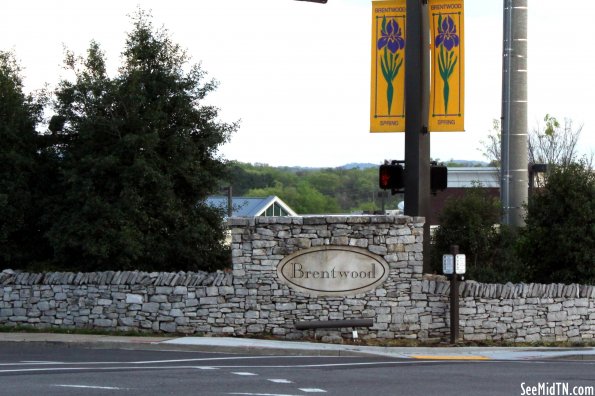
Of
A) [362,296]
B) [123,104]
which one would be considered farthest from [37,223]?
[362,296]

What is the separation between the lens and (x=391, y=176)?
893 inches

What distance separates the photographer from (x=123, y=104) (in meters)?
25.2

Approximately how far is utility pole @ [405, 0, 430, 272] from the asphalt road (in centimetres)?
496

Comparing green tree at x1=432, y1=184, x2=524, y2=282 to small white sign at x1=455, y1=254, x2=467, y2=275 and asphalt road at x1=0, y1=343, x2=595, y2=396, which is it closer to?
small white sign at x1=455, y1=254, x2=467, y2=275

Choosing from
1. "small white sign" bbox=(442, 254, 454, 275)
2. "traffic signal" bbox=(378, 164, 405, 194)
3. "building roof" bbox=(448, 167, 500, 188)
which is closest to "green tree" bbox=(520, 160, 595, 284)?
"small white sign" bbox=(442, 254, 454, 275)

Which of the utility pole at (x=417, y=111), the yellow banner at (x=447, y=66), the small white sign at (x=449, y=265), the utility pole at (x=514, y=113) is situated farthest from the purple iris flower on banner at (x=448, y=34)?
the small white sign at (x=449, y=265)

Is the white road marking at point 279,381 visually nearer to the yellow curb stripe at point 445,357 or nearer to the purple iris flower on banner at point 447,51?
the yellow curb stripe at point 445,357

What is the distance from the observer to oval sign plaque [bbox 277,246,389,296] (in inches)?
898

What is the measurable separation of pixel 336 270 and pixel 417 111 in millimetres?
4247

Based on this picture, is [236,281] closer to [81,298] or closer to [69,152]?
[81,298]

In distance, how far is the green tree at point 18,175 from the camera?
2552cm

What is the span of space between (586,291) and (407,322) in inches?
171

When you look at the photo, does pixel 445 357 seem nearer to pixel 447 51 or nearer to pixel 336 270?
pixel 336 270

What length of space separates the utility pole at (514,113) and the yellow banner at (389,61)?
3.65m
